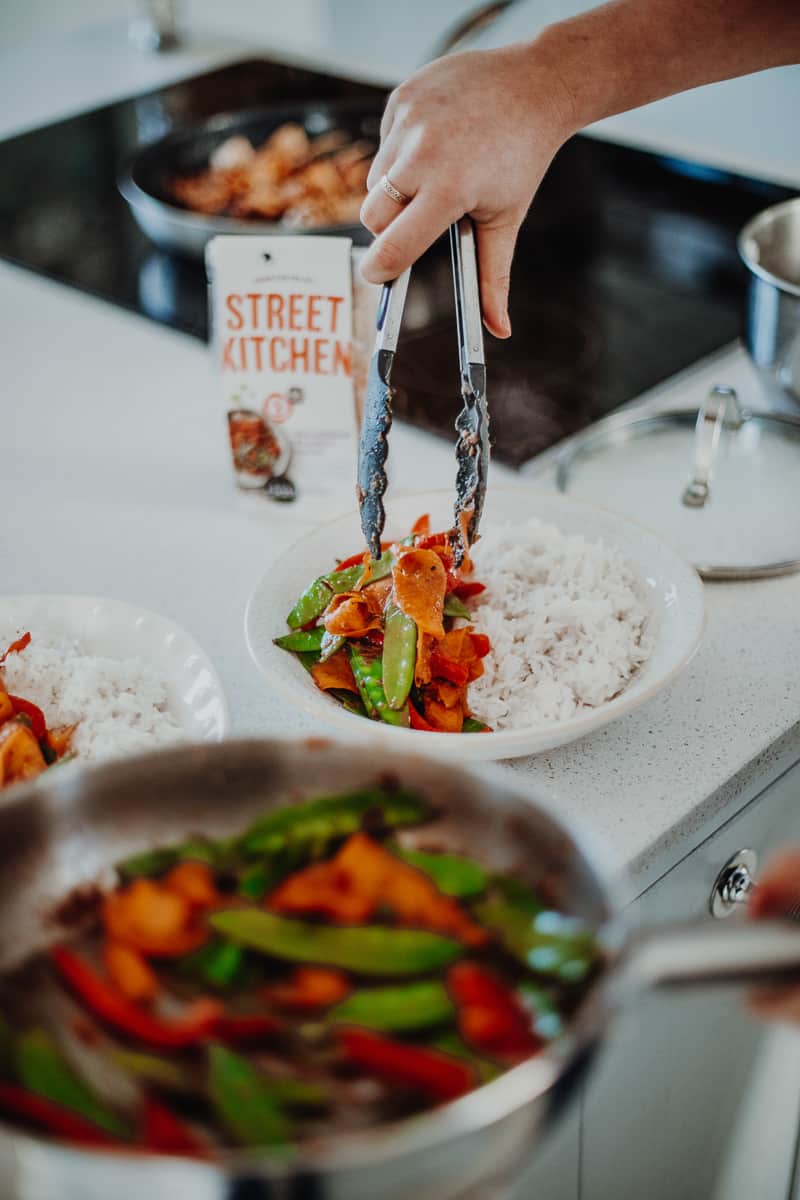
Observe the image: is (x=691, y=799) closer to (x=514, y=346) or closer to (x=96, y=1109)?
(x=96, y=1109)

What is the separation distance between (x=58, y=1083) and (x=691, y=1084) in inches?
33.0

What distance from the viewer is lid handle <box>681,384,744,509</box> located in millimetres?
1338

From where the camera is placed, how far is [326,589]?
1114 mm

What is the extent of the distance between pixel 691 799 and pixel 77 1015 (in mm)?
594

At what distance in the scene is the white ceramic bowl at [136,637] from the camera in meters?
1.05

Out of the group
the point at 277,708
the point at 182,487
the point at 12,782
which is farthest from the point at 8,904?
the point at 182,487

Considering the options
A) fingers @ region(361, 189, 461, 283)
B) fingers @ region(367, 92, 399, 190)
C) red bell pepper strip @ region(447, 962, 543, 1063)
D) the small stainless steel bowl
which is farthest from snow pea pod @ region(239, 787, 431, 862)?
the small stainless steel bowl

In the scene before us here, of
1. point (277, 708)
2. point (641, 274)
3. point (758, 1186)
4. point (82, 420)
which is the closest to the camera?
point (277, 708)

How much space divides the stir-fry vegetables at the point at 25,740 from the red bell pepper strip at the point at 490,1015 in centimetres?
51

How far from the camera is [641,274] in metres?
1.97

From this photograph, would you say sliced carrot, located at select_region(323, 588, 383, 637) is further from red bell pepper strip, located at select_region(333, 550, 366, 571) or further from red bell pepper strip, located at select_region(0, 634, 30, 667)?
red bell pepper strip, located at select_region(0, 634, 30, 667)

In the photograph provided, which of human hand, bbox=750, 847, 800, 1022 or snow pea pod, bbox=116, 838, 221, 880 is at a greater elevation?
snow pea pod, bbox=116, 838, 221, 880

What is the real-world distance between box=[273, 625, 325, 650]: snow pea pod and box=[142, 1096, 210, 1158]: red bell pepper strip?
571 millimetres

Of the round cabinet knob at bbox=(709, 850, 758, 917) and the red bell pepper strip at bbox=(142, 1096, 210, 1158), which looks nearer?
the red bell pepper strip at bbox=(142, 1096, 210, 1158)
